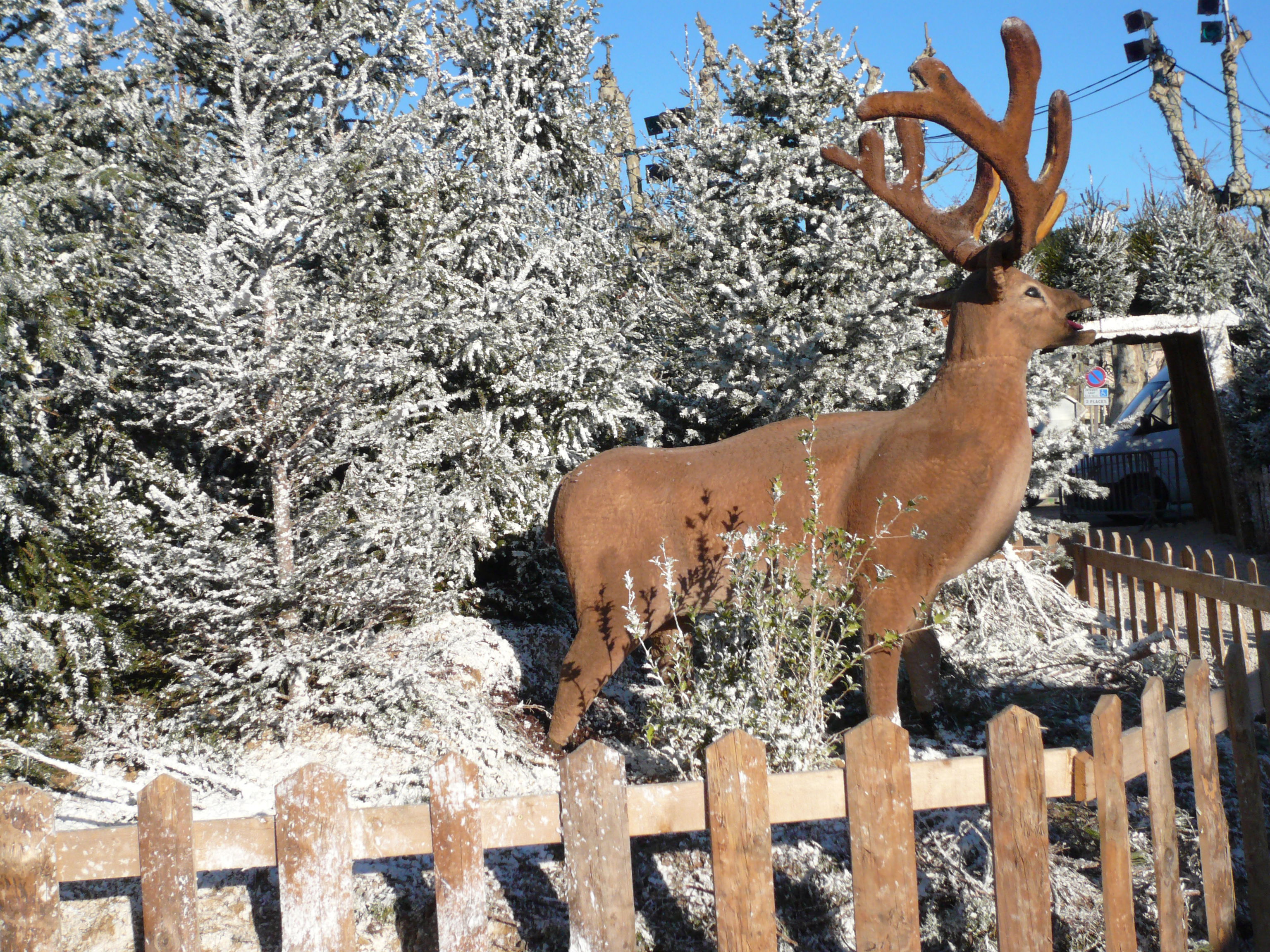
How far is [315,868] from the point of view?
1.97m

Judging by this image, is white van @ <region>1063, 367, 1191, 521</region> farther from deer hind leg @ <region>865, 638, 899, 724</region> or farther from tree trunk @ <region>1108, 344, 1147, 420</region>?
deer hind leg @ <region>865, 638, 899, 724</region>

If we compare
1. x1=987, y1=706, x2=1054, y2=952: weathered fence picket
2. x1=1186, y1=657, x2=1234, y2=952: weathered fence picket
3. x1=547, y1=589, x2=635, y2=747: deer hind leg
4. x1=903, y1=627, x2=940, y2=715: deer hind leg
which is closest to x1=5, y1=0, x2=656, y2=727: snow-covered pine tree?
x1=547, y1=589, x2=635, y2=747: deer hind leg

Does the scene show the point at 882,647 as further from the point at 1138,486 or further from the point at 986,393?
the point at 1138,486

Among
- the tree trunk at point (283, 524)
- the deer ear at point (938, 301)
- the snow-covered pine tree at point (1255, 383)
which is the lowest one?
the tree trunk at point (283, 524)

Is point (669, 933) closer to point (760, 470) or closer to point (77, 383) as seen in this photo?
point (760, 470)

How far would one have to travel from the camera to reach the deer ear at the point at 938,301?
3.67 m

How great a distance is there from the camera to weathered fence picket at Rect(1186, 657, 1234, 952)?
8.47 ft

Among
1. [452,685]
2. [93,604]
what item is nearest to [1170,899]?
[452,685]

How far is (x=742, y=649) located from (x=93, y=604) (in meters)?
2.92

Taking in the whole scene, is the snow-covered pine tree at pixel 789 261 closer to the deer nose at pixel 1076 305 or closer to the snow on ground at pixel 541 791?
the snow on ground at pixel 541 791

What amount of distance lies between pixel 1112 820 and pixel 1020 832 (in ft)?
1.12

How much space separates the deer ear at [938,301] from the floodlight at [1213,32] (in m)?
22.0

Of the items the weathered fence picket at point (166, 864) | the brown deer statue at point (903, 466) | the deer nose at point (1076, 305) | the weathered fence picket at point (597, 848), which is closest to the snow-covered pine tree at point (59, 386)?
the weathered fence picket at point (166, 864)

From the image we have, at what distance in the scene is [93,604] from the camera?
3.82 meters
